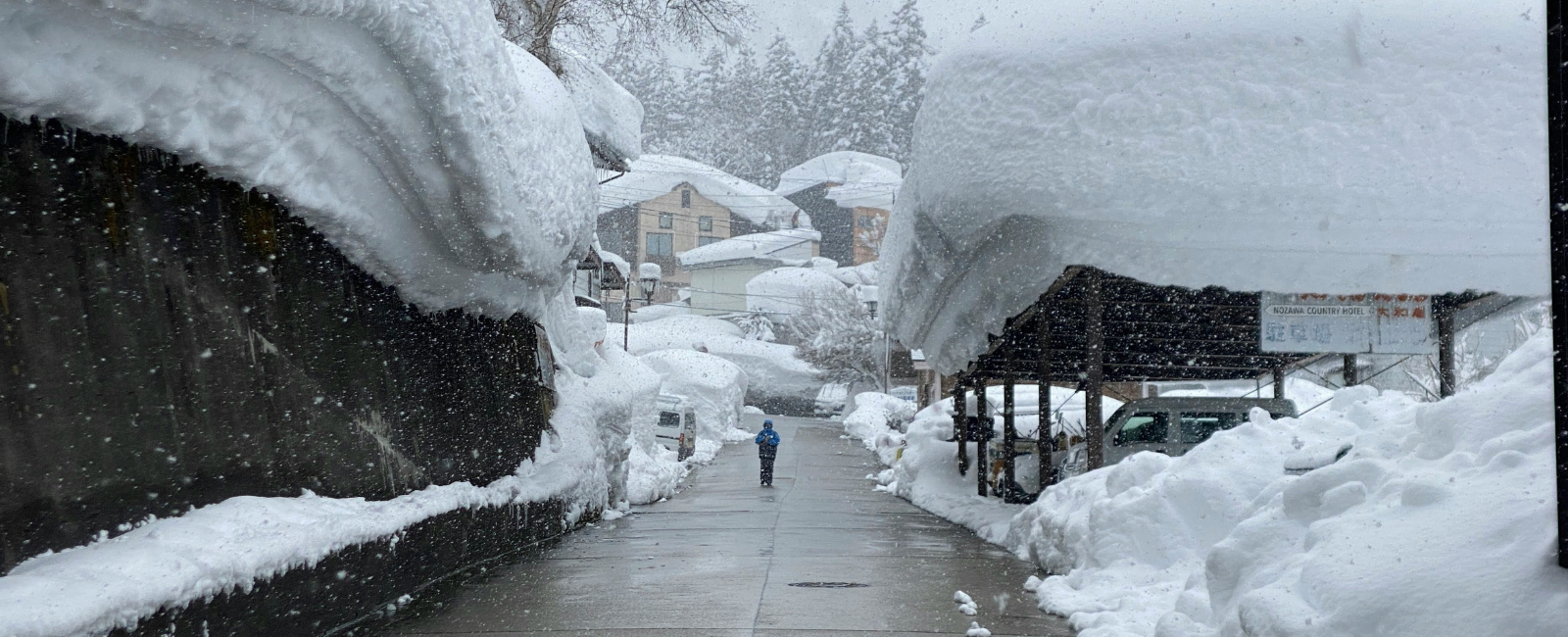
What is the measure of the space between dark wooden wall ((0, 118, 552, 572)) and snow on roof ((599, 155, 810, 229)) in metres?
57.6

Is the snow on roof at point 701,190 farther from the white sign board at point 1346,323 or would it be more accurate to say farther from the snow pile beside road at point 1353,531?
→ the snow pile beside road at point 1353,531

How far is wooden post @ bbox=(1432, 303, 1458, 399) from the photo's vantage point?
490 inches

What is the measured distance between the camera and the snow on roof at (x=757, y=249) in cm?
6425

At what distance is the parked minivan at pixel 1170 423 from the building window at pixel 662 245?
55.2 m

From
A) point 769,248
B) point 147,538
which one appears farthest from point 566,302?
point 769,248

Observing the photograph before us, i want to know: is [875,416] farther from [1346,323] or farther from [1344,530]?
[1344,530]

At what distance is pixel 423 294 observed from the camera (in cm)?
980

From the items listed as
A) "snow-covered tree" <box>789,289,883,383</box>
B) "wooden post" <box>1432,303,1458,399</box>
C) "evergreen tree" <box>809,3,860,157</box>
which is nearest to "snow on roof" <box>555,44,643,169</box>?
"wooden post" <box>1432,303,1458,399</box>

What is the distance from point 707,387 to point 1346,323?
34.8 m

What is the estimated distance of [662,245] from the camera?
69938 millimetres

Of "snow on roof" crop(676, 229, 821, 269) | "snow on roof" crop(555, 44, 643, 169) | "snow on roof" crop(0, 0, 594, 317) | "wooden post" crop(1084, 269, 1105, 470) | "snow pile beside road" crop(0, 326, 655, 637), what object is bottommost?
"snow pile beside road" crop(0, 326, 655, 637)

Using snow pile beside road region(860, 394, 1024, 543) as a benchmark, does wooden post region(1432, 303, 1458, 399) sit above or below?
above

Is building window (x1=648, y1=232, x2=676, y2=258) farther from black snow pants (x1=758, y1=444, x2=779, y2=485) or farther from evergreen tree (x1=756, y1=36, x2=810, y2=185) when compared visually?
black snow pants (x1=758, y1=444, x2=779, y2=485)

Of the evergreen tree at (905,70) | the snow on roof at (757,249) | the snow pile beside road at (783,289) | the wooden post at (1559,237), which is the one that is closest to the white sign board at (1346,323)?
the wooden post at (1559,237)
